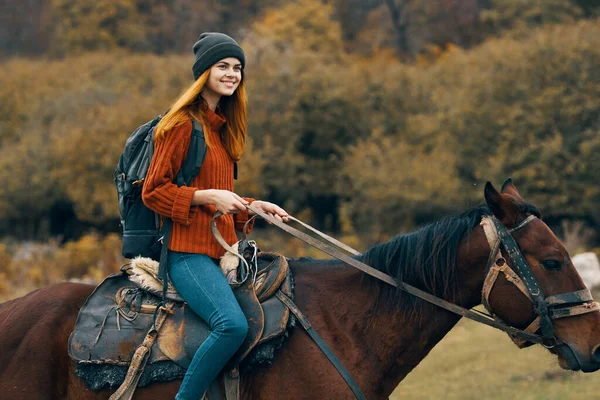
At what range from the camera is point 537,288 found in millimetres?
4078

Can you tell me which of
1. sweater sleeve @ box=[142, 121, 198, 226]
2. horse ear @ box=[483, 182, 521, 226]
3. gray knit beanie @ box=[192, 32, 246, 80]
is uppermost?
gray knit beanie @ box=[192, 32, 246, 80]

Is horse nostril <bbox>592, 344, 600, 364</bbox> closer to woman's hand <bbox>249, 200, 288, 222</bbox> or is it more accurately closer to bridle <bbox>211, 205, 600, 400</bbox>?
bridle <bbox>211, 205, 600, 400</bbox>

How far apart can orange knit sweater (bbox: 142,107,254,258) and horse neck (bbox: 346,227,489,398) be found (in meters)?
0.91

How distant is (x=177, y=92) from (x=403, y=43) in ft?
56.7

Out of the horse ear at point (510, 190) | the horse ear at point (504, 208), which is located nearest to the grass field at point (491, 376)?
the horse ear at point (510, 190)

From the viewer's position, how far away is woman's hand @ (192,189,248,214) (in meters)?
4.20

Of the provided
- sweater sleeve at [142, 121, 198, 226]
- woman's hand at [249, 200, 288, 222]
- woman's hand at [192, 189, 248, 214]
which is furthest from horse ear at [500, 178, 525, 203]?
sweater sleeve at [142, 121, 198, 226]

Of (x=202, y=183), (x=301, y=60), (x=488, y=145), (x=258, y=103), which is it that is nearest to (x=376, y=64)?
(x=301, y=60)

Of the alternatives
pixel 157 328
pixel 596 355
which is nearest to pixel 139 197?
pixel 157 328

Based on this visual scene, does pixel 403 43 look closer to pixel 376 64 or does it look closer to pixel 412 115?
pixel 376 64

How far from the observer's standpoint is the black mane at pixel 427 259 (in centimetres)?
427

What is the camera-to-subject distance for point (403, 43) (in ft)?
139

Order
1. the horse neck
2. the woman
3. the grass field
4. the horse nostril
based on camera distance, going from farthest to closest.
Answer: the grass field < the horse neck < the woman < the horse nostril

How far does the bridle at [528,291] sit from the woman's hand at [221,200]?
1.27 metres
